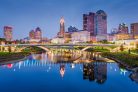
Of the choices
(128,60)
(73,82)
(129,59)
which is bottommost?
(73,82)

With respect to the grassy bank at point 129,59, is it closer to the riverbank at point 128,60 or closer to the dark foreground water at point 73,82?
the riverbank at point 128,60

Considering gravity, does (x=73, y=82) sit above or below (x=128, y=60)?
below

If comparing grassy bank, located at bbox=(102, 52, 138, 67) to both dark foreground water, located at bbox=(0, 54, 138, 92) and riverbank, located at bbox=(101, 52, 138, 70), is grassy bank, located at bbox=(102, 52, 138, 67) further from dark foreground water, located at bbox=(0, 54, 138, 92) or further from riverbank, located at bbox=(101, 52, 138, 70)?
dark foreground water, located at bbox=(0, 54, 138, 92)

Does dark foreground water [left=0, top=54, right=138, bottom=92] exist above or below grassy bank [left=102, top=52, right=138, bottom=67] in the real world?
below

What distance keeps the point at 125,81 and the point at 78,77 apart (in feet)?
28.2

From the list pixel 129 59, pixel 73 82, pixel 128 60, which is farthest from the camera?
pixel 129 59

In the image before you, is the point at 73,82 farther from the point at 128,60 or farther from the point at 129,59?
the point at 129,59

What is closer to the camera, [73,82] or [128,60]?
[73,82]

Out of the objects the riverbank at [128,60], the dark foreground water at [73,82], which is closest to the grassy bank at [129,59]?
the riverbank at [128,60]

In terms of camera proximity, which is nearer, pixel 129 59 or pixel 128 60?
pixel 128 60

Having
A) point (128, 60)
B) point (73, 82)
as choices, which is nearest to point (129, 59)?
point (128, 60)

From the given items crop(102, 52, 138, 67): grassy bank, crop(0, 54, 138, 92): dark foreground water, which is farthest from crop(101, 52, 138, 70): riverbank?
crop(0, 54, 138, 92): dark foreground water

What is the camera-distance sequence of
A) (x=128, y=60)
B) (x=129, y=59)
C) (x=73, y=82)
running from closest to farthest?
(x=73, y=82) < (x=128, y=60) < (x=129, y=59)

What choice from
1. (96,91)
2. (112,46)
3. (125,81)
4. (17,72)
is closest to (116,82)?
(125,81)
